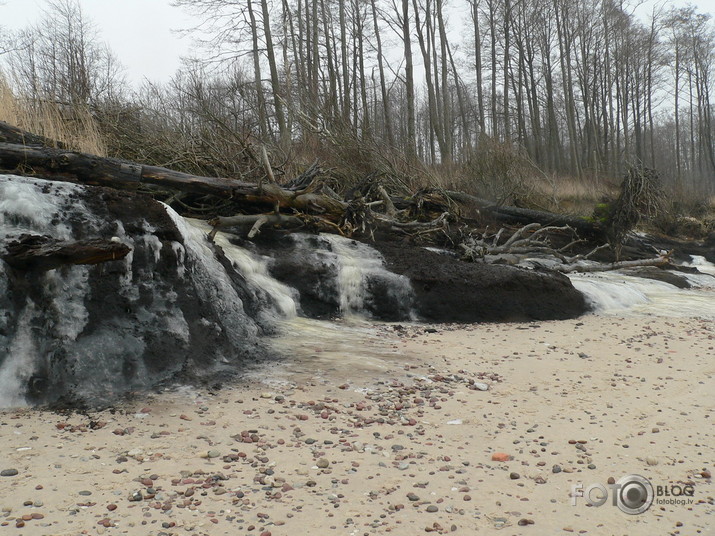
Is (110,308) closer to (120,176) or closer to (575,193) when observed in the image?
(120,176)

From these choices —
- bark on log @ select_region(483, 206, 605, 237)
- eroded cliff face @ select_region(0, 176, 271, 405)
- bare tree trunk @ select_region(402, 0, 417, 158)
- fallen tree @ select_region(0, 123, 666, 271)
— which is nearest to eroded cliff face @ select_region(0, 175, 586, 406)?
eroded cliff face @ select_region(0, 176, 271, 405)

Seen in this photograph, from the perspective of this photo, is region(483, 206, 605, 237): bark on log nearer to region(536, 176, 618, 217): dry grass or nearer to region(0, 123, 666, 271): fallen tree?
region(0, 123, 666, 271): fallen tree

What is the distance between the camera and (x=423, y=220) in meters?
10.9

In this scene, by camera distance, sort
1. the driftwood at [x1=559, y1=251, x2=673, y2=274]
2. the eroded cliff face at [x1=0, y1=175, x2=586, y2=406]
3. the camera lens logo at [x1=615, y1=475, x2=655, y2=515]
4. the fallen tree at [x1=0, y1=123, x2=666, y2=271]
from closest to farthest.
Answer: the camera lens logo at [x1=615, y1=475, x2=655, y2=515] → the eroded cliff face at [x1=0, y1=175, x2=586, y2=406] → the fallen tree at [x1=0, y1=123, x2=666, y2=271] → the driftwood at [x1=559, y1=251, x2=673, y2=274]

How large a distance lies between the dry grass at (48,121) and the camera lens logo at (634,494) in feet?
23.1

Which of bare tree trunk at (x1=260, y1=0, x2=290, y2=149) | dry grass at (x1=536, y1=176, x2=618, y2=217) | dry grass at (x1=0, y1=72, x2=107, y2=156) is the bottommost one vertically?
dry grass at (x1=536, y1=176, x2=618, y2=217)

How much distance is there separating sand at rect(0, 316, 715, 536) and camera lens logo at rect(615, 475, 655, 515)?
0.05 meters

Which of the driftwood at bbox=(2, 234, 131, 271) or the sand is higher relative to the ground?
the driftwood at bbox=(2, 234, 131, 271)

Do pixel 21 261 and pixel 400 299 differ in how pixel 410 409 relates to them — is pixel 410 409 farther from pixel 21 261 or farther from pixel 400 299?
pixel 400 299

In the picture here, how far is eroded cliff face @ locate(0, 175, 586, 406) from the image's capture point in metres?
4.19

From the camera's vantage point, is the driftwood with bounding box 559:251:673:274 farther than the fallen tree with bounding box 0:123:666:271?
Yes

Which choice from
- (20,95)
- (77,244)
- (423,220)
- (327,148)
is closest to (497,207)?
(423,220)

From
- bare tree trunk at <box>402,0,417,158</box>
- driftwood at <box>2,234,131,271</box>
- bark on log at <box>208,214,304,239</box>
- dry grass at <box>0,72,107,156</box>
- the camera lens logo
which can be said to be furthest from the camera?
bare tree trunk at <box>402,0,417,158</box>

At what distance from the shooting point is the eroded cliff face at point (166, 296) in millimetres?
4188
